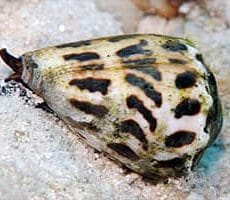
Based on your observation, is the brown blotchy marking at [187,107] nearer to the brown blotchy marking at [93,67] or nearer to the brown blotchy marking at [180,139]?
the brown blotchy marking at [180,139]

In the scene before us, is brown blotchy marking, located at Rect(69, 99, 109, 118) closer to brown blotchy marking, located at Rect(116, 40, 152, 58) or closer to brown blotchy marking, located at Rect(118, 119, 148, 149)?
brown blotchy marking, located at Rect(118, 119, 148, 149)

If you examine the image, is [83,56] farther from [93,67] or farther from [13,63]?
[13,63]

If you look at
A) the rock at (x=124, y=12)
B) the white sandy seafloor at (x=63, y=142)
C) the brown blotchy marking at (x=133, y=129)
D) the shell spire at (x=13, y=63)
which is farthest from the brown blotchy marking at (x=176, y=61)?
the rock at (x=124, y=12)

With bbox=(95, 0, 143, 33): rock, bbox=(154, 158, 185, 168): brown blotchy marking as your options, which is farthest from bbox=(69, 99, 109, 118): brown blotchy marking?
bbox=(95, 0, 143, 33): rock

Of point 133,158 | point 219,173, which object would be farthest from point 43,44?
point 219,173

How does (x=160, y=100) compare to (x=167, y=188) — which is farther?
(x=167, y=188)

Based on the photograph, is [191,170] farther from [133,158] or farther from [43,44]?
[43,44]
